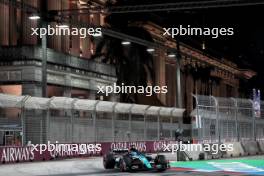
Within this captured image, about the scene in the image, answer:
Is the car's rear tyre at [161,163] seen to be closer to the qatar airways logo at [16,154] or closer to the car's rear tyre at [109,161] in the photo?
the car's rear tyre at [109,161]

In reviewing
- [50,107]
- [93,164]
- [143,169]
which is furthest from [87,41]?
[143,169]

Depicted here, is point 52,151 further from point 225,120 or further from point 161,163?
point 161,163

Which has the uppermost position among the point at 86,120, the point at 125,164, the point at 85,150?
the point at 86,120

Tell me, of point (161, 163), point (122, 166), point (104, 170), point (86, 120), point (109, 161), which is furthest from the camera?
point (86, 120)

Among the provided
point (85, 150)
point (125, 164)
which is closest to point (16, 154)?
point (85, 150)

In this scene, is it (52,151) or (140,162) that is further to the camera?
(52,151)

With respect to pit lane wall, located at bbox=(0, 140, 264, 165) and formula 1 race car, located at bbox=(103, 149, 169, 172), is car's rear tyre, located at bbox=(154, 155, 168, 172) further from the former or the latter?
pit lane wall, located at bbox=(0, 140, 264, 165)

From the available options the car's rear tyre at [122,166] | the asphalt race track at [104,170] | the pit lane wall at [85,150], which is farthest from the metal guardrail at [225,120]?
the car's rear tyre at [122,166]

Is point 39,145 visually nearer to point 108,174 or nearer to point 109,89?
point 108,174

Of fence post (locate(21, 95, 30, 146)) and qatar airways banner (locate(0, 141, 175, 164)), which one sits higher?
fence post (locate(21, 95, 30, 146))

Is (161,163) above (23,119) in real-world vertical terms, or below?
below

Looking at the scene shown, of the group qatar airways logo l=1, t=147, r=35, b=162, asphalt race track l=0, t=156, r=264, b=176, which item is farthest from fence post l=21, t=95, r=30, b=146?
asphalt race track l=0, t=156, r=264, b=176

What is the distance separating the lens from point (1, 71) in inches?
1943

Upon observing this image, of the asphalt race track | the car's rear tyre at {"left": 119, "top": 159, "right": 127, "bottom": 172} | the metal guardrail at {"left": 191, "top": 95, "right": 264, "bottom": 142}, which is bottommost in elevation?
the asphalt race track
